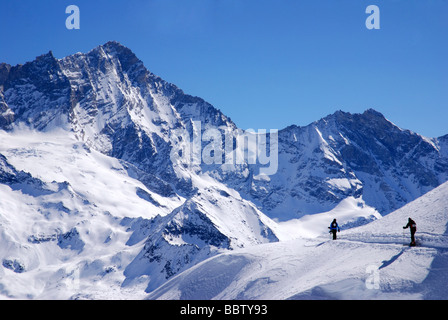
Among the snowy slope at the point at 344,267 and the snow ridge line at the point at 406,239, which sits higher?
the snow ridge line at the point at 406,239

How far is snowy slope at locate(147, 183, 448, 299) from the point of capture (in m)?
30.9

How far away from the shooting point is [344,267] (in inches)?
1372

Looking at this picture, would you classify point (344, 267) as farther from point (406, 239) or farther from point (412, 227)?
point (406, 239)

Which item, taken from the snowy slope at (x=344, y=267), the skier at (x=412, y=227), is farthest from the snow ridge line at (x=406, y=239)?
the skier at (x=412, y=227)

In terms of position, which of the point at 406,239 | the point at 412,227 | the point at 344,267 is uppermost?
the point at 412,227

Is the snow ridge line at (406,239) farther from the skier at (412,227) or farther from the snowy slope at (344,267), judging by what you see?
the skier at (412,227)

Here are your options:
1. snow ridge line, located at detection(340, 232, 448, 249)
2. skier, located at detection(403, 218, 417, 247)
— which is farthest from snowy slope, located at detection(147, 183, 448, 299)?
skier, located at detection(403, 218, 417, 247)

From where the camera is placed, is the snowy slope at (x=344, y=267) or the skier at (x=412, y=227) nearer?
the snowy slope at (x=344, y=267)

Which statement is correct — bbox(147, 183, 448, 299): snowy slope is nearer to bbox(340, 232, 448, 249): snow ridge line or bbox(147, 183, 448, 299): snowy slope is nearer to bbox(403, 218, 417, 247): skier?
bbox(340, 232, 448, 249): snow ridge line

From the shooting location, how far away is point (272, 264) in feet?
135

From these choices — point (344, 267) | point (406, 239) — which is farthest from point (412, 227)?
point (344, 267)

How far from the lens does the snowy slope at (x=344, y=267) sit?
3092cm

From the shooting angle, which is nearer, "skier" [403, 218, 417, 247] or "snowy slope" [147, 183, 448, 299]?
"snowy slope" [147, 183, 448, 299]
